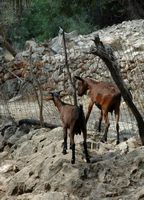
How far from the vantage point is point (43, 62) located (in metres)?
16.4

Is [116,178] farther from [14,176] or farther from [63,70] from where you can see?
[63,70]

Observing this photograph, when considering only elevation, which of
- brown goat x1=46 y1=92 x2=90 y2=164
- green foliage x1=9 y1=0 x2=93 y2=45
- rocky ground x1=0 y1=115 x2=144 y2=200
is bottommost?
rocky ground x1=0 y1=115 x2=144 y2=200

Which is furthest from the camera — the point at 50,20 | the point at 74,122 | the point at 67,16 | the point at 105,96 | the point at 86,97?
the point at 50,20

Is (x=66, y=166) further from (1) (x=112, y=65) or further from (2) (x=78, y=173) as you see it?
(1) (x=112, y=65)

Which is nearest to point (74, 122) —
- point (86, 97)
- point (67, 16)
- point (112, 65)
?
point (112, 65)

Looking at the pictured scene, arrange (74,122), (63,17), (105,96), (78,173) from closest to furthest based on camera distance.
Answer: (78,173) → (74,122) → (105,96) → (63,17)

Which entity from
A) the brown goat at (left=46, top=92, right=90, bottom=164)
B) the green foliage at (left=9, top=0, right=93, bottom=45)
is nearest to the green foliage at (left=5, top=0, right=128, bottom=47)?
the green foliage at (left=9, top=0, right=93, bottom=45)

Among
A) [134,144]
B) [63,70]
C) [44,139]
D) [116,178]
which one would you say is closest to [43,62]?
[63,70]

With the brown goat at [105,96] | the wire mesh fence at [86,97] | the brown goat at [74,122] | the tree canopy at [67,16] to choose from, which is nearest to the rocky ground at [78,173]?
the brown goat at [74,122]

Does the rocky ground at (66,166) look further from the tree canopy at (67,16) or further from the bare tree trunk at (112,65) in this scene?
the tree canopy at (67,16)

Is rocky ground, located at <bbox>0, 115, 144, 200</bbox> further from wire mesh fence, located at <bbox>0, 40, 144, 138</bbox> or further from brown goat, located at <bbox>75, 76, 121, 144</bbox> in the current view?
wire mesh fence, located at <bbox>0, 40, 144, 138</bbox>

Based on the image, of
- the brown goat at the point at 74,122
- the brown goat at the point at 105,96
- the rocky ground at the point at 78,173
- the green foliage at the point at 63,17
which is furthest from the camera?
the green foliage at the point at 63,17

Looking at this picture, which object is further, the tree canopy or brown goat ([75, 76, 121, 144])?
the tree canopy

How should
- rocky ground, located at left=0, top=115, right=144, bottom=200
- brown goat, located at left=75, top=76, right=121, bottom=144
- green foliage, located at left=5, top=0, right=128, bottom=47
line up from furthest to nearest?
1. green foliage, located at left=5, top=0, right=128, bottom=47
2. brown goat, located at left=75, top=76, right=121, bottom=144
3. rocky ground, located at left=0, top=115, right=144, bottom=200
